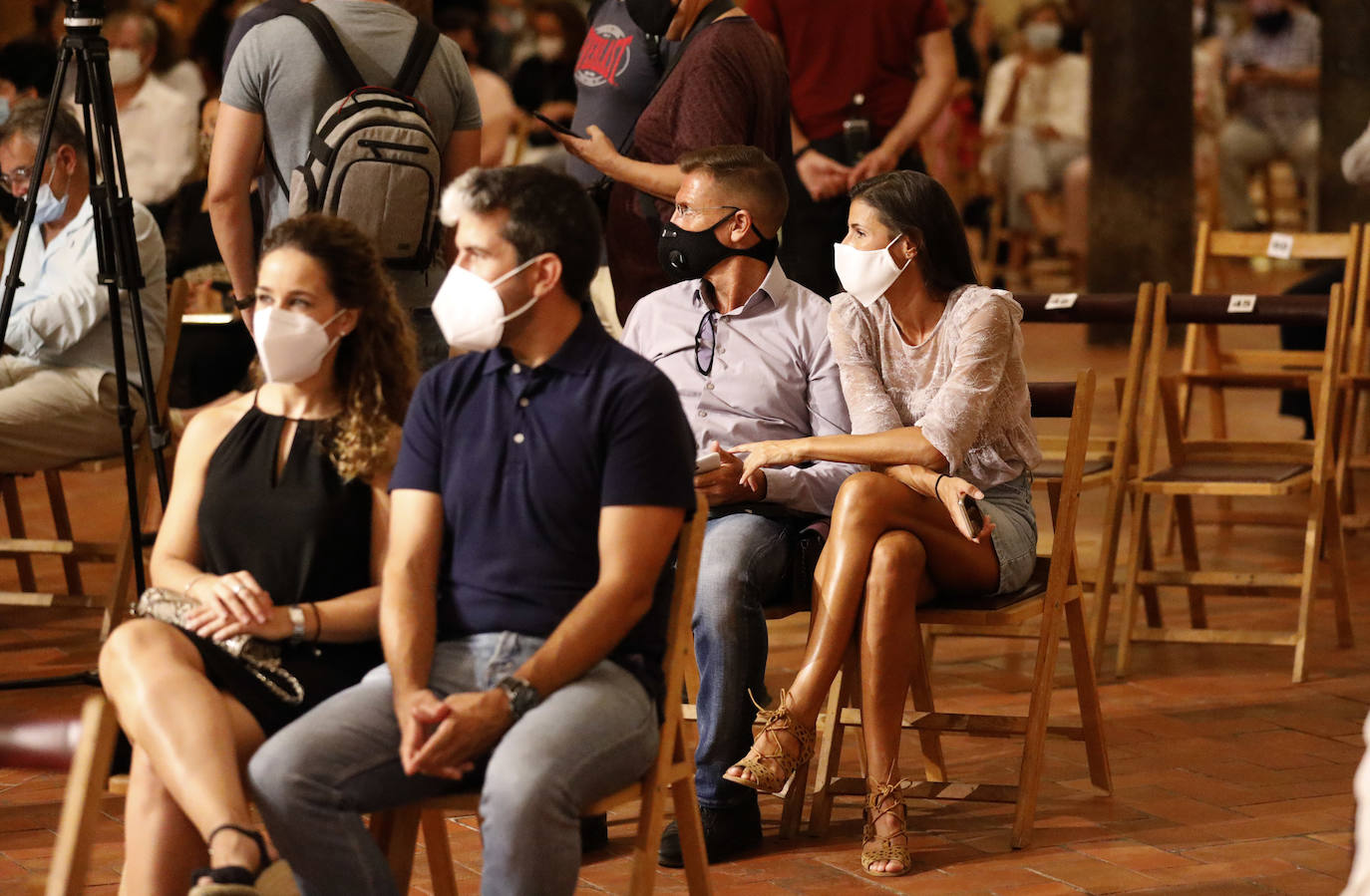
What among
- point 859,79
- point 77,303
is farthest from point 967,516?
point 859,79

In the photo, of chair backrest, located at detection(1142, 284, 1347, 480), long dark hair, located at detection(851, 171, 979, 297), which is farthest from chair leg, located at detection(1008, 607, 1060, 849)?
chair backrest, located at detection(1142, 284, 1347, 480)

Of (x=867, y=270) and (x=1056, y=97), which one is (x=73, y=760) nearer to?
(x=867, y=270)

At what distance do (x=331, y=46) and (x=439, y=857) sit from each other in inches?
68.0

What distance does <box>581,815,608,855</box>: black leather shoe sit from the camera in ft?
11.0

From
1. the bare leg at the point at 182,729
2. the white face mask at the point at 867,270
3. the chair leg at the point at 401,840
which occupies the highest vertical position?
the white face mask at the point at 867,270

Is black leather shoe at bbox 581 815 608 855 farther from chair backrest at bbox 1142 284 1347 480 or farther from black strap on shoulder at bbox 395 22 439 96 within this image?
chair backrest at bbox 1142 284 1347 480

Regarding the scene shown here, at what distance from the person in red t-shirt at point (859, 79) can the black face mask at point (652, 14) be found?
1.22 metres

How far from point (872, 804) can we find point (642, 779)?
0.85 m

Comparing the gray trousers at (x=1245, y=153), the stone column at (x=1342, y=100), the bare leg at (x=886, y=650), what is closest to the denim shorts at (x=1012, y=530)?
the bare leg at (x=886, y=650)

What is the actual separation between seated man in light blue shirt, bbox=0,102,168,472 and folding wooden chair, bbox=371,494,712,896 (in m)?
2.35

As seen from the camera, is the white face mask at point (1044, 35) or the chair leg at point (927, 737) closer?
the chair leg at point (927, 737)

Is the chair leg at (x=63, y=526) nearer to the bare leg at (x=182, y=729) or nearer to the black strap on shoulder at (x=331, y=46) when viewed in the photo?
the black strap on shoulder at (x=331, y=46)

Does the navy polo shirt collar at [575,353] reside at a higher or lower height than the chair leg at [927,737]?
higher

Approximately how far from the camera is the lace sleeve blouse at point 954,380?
341 cm
